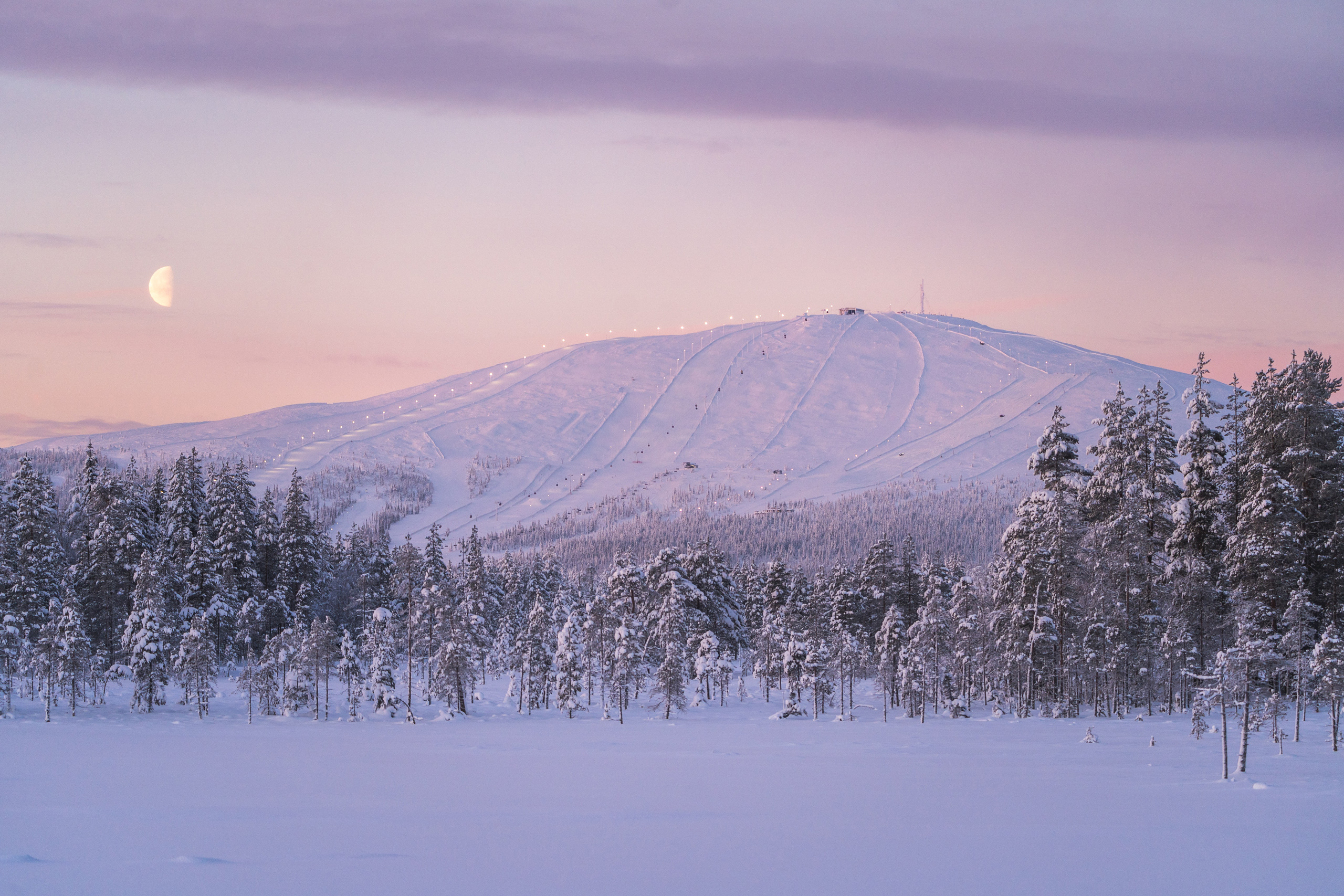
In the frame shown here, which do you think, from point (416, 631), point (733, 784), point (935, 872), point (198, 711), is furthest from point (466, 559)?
point (935, 872)

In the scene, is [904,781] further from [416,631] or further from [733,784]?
[416,631]

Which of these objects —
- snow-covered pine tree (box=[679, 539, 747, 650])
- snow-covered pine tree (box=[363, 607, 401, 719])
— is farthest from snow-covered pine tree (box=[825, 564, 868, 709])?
snow-covered pine tree (box=[363, 607, 401, 719])

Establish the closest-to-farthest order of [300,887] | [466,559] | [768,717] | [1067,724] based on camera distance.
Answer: [300,887]
[1067,724]
[768,717]
[466,559]

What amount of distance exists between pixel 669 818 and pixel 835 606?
5628cm

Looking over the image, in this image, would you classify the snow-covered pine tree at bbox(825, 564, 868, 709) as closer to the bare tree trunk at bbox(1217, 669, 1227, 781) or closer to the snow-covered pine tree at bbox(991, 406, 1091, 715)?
→ the snow-covered pine tree at bbox(991, 406, 1091, 715)

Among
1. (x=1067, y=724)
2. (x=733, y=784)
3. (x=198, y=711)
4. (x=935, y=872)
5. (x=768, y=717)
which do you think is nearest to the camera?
(x=935, y=872)

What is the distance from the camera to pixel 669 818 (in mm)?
21453

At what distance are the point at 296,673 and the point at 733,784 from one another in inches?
1532

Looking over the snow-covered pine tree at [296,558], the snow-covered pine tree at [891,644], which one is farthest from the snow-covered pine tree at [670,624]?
the snow-covered pine tree at [296,558]

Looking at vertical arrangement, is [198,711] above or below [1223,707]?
below

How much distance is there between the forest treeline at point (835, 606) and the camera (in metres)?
47.2

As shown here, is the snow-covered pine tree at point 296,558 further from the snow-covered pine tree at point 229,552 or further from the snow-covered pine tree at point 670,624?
the snow-covered pine tree at point 670,624

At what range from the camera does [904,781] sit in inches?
1127

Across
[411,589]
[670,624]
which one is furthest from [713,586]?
[411,589]
